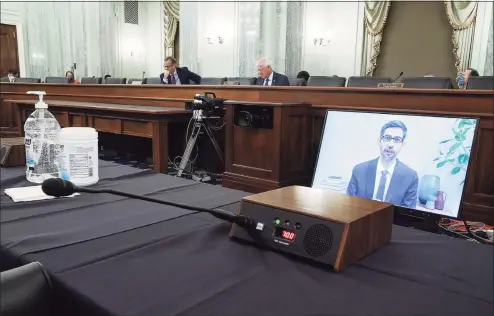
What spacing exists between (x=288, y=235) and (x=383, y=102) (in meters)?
2.38

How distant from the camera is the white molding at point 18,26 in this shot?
9.34 m

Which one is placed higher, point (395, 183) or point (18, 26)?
point (18, 26)

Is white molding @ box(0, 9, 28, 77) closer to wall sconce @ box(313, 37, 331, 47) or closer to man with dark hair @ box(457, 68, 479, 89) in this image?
wall sconce @ box(313, 37, 331, 47)

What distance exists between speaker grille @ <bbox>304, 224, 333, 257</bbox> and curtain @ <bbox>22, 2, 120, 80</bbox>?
9.56 m

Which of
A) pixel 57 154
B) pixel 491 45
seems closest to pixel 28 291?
pixel 57 154

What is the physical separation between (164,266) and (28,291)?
0.63ft

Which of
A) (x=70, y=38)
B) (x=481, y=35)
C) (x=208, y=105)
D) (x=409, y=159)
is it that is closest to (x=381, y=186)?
(x=409, y=159)

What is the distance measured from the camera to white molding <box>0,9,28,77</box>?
934 centimetres

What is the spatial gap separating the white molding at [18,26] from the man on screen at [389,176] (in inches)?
386

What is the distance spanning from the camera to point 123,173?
140 cm

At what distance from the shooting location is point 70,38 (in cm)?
938

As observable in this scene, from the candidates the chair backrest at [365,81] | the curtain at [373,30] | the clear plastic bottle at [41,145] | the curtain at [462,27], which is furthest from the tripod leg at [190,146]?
the curtain at [462,27]

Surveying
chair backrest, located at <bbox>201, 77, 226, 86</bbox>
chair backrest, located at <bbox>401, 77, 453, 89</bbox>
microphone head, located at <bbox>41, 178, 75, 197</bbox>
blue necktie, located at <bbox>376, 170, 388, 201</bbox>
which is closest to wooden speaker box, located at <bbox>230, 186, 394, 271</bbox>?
microphone head, located at <bbox>41, 178, 75, 197</bbox>

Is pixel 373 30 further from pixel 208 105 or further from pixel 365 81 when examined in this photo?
pixel 208 105
